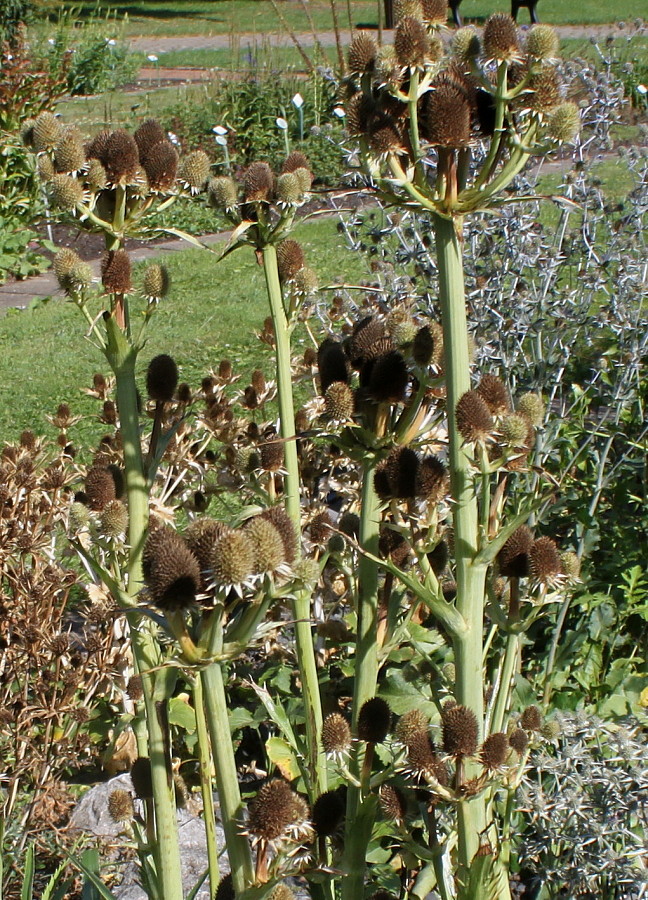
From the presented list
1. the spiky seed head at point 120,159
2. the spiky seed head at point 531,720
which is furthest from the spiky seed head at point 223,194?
the spiky seed head at point 531,720

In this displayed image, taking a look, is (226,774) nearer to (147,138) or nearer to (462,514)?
(462,514)

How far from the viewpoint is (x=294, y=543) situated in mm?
1411

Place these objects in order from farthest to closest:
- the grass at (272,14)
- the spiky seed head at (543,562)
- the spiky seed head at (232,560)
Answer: the grass at (272,14), the spiky seed head at (543,562), the spiky seed head at (232,560)

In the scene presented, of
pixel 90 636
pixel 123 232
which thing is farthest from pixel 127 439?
pixel 90 636

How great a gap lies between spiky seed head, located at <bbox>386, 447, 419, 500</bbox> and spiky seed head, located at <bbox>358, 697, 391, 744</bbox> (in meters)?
0.34

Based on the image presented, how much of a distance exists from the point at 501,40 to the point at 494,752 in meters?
1.07

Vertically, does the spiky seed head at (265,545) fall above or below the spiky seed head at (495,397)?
below

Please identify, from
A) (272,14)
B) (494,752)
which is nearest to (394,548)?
(494,752)

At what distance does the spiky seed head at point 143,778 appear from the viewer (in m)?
1.69

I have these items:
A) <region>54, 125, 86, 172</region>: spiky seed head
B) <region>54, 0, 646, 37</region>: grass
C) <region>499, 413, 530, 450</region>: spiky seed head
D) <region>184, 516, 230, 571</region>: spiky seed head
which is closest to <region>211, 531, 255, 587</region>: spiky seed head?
<region>184, 516, 230, 571</region>: spiky seed head

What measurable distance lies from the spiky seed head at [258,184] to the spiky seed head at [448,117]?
775 mm

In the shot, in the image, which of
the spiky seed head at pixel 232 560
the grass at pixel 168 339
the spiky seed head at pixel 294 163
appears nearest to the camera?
the spiky seed head at pixel 232 560

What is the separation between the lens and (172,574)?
1290 millimetres

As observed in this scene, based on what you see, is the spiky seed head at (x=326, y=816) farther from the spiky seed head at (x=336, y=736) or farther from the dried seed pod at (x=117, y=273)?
the dried seed pod at (x=117, y=273)
